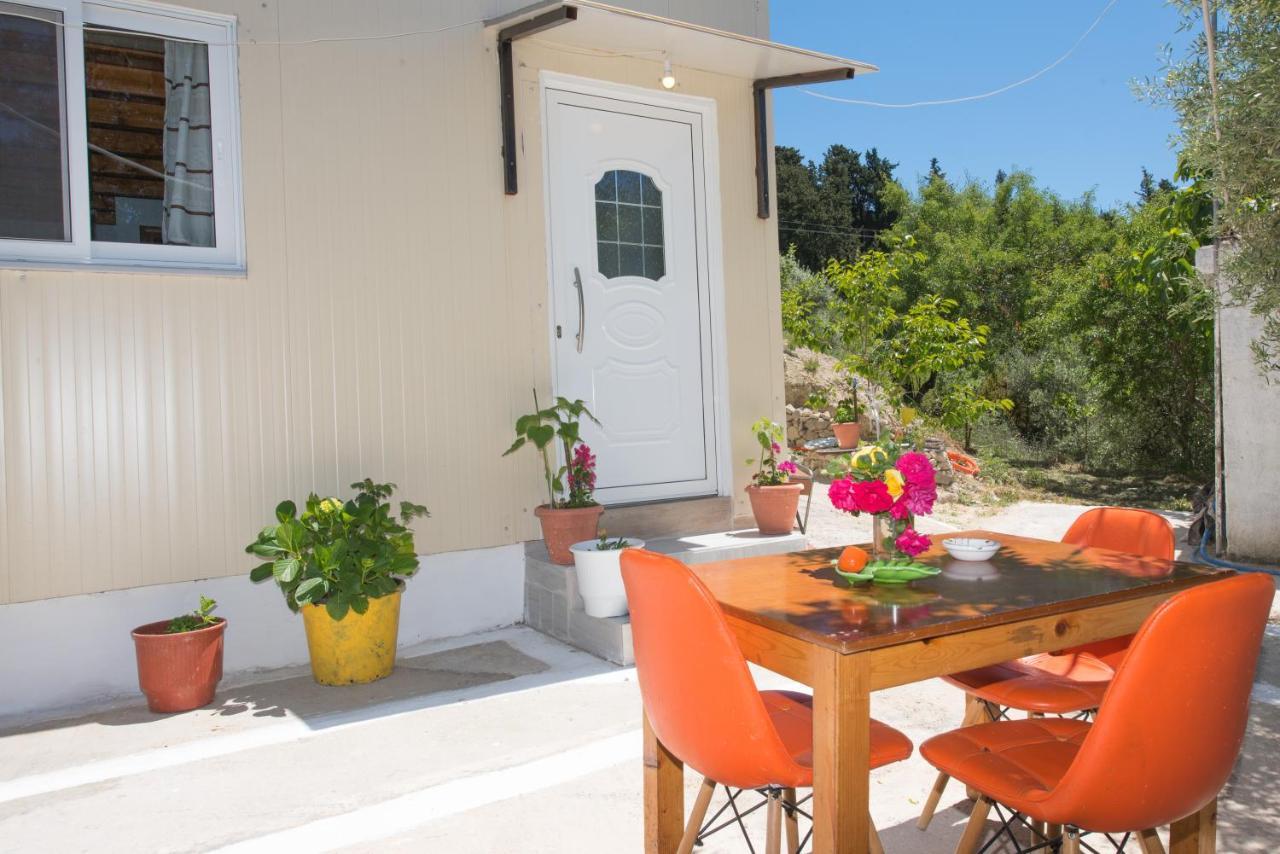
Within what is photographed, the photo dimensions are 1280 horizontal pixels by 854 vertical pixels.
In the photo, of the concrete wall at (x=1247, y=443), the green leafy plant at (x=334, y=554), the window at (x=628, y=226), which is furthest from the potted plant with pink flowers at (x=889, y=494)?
the concrete wall at (x=1247, y=443)

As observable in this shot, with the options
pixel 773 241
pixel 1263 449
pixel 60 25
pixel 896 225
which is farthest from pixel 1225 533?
pixel 896 225

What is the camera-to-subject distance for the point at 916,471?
93.5 inches

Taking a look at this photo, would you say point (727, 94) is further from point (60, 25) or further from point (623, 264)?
point (60, 25)

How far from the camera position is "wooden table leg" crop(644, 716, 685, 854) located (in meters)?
2.39

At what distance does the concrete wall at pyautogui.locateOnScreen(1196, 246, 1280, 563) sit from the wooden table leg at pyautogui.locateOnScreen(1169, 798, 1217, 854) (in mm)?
4630

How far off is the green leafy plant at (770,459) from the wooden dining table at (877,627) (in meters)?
2.91

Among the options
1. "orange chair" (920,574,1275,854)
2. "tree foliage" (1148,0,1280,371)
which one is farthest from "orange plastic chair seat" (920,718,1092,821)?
"tree foliage" (1148,0,1280,371)

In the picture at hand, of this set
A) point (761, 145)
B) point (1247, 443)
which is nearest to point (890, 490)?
point (761, 145)

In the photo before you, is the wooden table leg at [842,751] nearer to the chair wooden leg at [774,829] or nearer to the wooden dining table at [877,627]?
the wooden dining table at [877,627]

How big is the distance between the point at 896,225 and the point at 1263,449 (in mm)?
15190

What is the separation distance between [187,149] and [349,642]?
233cm

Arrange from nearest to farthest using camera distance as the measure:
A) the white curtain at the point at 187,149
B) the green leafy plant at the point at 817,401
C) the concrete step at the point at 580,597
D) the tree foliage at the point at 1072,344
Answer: the white curtain at the point at 187,149
the concrete step at the point at 580,597
the tree foliage at the point at 1072,344
the green leafy plant at the point at 817,401

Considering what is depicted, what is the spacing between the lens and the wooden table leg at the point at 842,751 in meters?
1.87

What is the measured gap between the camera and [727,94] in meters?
5.93
